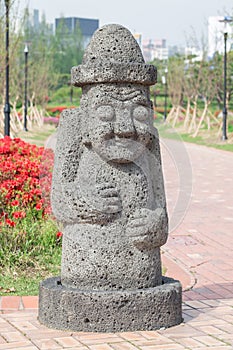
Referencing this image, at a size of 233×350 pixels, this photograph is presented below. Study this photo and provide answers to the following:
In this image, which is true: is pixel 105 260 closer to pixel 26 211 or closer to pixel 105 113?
pixel 105 113

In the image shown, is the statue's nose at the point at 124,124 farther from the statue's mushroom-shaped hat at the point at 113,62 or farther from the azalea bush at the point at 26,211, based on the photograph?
the azalea bush at the point at 26,211

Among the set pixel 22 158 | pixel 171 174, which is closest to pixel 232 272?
pixel 22 158

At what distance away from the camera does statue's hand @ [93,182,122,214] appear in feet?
16.6

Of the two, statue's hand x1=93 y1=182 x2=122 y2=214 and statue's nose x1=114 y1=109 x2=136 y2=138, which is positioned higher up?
statue's nose x1=114 y1=109 x2=136 y2=138

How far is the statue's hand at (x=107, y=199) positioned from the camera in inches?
199

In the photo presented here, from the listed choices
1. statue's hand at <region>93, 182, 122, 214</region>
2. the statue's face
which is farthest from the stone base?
the statue's face

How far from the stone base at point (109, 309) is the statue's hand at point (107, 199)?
1.93ft

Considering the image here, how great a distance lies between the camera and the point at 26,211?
327 inches

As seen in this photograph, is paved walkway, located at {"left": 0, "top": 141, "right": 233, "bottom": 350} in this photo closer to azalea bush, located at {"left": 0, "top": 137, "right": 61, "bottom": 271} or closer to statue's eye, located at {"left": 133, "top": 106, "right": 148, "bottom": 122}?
statue's eye, located at {"left": 133, "top": 106, "right": 148, "bottom": 122}

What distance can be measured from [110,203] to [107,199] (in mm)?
36

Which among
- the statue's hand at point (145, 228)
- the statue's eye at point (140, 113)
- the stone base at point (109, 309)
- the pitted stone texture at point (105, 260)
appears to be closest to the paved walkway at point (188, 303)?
the stone base at point (109, 309)

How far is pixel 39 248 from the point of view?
757cm

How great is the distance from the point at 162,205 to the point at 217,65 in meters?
31.1

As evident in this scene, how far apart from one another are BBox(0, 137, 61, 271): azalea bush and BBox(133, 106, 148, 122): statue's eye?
2.60 meters
